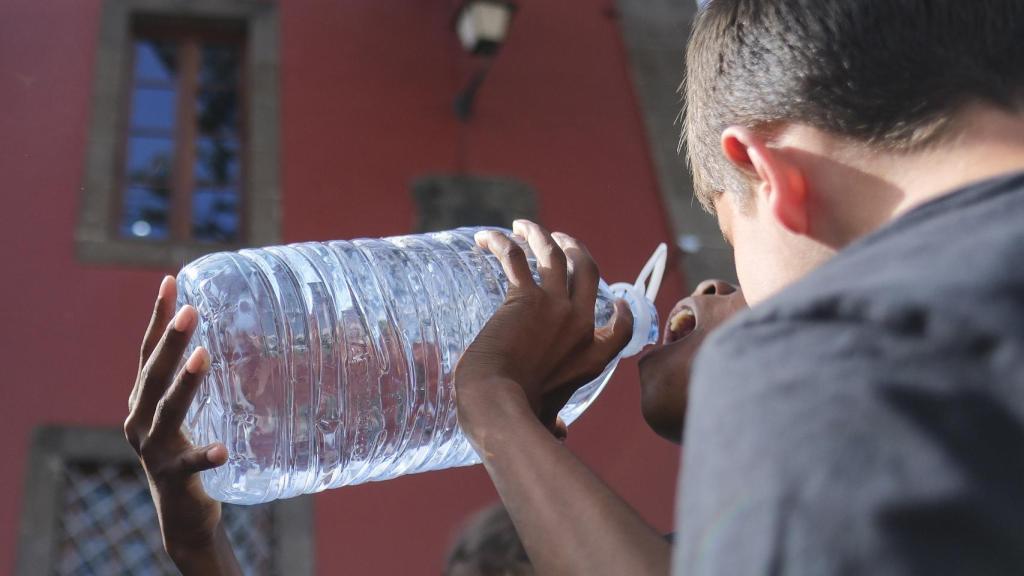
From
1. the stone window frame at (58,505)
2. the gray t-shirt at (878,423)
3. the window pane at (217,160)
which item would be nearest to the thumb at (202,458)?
the gray t-shirt at (878,423)

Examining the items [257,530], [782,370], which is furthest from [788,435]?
[257,530]

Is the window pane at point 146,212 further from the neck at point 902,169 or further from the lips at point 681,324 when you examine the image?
the neck at point 902,169

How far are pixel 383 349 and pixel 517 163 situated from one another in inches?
204

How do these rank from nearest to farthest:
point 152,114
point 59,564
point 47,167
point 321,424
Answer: point 321,424 → point 59,564 → point 47,167 → point 152,114

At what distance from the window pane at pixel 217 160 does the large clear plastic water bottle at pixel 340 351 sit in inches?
198

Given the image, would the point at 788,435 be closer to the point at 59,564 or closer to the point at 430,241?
the point at 430,241

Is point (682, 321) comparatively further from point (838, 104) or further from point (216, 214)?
point (216, 214)

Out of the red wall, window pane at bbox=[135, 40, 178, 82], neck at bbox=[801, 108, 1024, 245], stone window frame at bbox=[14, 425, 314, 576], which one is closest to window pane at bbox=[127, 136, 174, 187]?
the red wall

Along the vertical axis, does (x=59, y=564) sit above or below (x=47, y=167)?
below

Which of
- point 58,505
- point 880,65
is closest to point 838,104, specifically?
point 880,65

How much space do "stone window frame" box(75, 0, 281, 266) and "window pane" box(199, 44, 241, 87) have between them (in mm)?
176

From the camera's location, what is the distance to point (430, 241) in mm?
2234

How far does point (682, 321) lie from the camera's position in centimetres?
189

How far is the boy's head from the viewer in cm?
88
